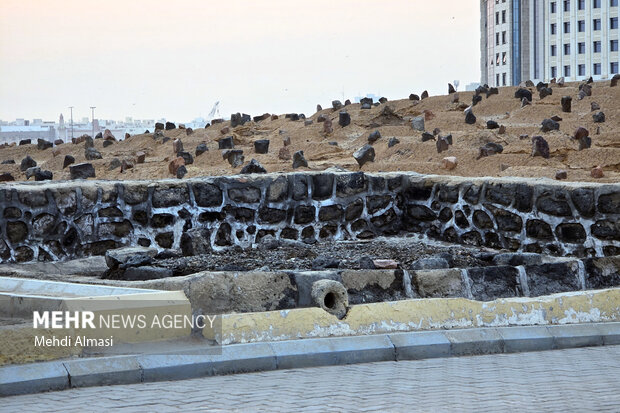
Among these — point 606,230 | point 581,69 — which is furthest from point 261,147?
point 581,69

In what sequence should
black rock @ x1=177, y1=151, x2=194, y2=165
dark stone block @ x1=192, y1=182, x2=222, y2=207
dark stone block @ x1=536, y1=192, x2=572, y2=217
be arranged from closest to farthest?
1. dark stone block @ x1=536, y1=192, x2=572, y2=217
2. dark stone block @ x1=192, y1=182, x2=222, y2=207
3. black rock @ x1=177, y1=151, x2=194, y2=165

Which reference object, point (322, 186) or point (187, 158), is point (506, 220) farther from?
point (187, 158)

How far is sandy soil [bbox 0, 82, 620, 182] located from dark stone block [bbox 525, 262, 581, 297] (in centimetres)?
630

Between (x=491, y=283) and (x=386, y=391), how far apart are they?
125 inches

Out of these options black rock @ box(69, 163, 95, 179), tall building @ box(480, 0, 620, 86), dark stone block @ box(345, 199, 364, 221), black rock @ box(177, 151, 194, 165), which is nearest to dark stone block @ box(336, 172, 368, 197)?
dark stone block @ box(345, 199, 364, 221)

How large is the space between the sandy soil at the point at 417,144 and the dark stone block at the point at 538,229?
350 centimetres

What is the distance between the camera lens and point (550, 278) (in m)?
9.45

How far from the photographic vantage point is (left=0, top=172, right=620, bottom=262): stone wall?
11969mm

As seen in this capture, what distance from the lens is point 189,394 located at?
20.5 ft

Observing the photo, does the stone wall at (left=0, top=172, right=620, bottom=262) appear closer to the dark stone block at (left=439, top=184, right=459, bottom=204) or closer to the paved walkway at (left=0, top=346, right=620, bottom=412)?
the dark stone block at (left=439, top=184, right=459, bottom=204)

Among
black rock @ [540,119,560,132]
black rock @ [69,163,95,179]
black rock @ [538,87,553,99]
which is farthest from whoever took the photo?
black rock @ [538,87,553,99]

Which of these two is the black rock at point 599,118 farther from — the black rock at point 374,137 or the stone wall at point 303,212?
the stone wall at point 303,212

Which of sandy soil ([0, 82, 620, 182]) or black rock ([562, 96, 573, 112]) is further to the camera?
black rock ([562, 96, 573, 112])

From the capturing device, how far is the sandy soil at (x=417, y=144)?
723 inches
